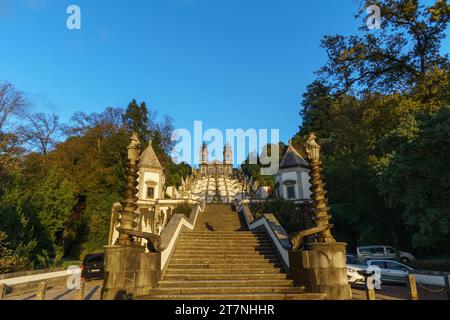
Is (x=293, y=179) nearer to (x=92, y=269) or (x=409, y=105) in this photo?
(x=409, y=105)

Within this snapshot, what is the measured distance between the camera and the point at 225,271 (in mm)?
9789

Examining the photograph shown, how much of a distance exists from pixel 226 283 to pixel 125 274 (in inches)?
123

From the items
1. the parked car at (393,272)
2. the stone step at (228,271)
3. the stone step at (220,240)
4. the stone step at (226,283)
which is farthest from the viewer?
the parked car at (393,272)

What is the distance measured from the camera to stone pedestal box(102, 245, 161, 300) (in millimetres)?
7410

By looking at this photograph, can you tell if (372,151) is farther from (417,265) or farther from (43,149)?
(43,149)

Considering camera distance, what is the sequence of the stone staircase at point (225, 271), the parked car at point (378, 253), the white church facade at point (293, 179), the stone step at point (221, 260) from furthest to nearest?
the white church facade at point (293, 179)
the parked car at point (378, 253)
the stone step at point (221, 260)
the stone staircase at point (225, 271)

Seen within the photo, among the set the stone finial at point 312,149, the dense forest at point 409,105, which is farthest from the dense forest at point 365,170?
the stone finial at point 312,149

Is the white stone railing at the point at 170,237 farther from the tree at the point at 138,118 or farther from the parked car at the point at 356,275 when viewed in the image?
the tree at the point at 138,118

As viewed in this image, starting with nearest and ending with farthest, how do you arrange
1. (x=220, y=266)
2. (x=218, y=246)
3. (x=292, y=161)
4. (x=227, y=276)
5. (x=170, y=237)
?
(x=227, y=276)
(x=220, y=266)
(x=170, y=237)
(x=218, y=246)
(x=292, y=161)

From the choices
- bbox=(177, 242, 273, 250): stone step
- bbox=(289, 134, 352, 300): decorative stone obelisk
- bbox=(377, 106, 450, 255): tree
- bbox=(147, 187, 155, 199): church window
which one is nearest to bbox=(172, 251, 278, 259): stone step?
bbox=(177, 242, 273, 250): stone step

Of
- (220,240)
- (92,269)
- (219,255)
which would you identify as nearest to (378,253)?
(220,240)

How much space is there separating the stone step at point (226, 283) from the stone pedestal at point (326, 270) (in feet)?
2.56

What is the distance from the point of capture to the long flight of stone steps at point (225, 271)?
7633 millimetres
